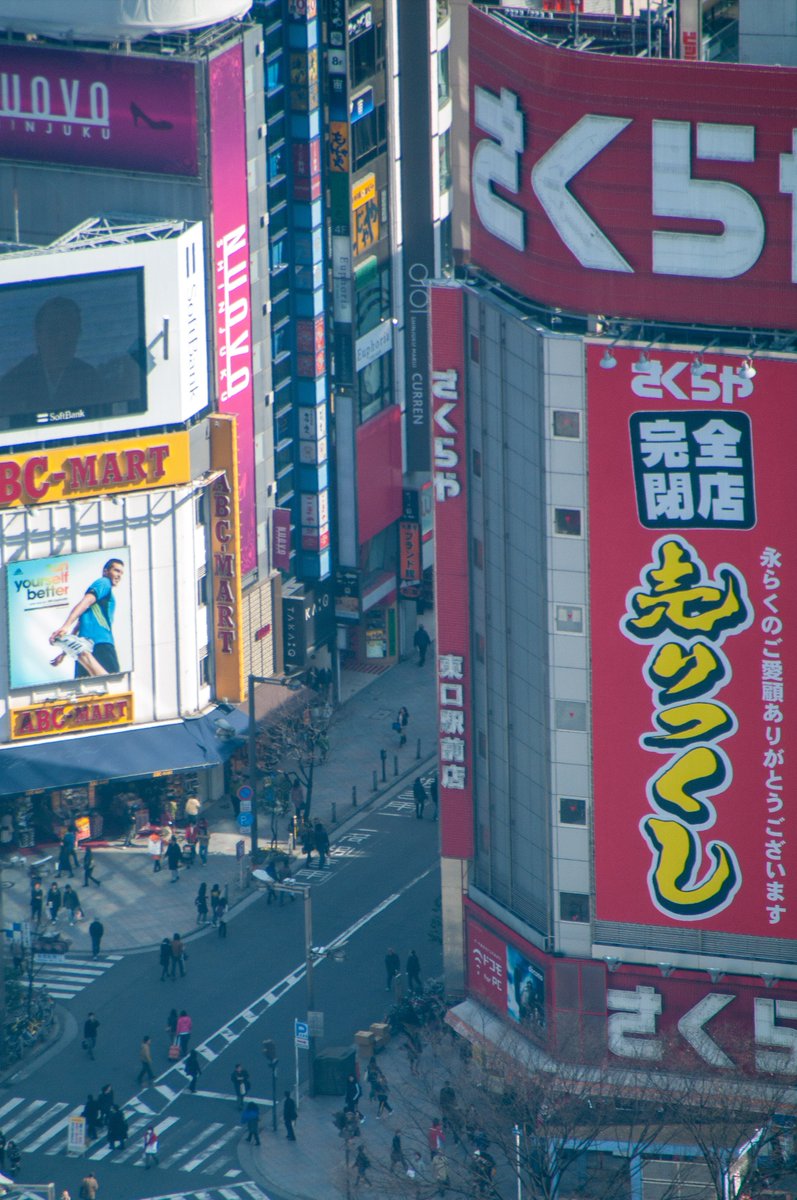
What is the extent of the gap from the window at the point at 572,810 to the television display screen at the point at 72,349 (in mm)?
30153

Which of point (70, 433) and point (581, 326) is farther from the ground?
point (581, 326)

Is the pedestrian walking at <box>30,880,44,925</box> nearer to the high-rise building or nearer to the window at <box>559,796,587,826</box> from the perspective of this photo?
the high-rise building

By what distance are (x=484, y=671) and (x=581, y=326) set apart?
13.5 metres

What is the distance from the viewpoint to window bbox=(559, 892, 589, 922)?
104 meters

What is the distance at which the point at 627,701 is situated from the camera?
102 m

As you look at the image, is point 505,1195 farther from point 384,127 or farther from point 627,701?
point 384,127

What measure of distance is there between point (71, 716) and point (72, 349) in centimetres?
1506

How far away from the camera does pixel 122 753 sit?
417 ft

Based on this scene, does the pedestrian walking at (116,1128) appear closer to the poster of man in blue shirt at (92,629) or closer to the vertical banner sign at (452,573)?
the vertical banner sign at (452,573)

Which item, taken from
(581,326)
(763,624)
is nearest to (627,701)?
(763,624)

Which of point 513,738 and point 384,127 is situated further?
point 384,127

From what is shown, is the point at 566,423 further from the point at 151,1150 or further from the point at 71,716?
the point at 71,716

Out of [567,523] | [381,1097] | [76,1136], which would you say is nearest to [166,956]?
[76,1136]

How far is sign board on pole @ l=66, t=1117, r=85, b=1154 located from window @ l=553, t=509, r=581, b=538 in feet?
83.6
